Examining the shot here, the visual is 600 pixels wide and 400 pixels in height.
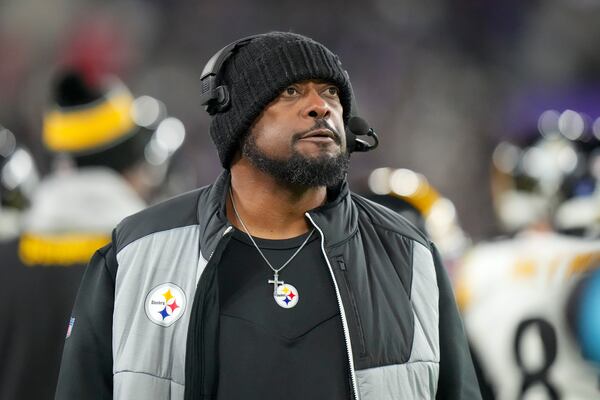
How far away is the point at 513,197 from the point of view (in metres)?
3.62

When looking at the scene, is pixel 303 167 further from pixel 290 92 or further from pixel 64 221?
pixel 64 221

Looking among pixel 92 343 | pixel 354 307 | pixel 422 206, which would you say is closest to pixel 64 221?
pixel 422 206

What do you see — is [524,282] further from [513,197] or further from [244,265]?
[244,265]

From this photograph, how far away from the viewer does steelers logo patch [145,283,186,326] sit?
142cm

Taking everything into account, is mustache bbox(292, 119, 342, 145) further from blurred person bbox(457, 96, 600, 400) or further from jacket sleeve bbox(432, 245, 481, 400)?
blurred person bbox(457, 96, 600, 400)

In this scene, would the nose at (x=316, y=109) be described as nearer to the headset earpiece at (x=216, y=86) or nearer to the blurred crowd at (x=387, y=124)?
the headset earpiece at (x=216, y=86)

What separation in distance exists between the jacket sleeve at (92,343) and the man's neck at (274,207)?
229mm

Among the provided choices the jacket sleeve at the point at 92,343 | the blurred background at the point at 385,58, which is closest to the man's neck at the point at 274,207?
the jacket sleeve at the point at 92,343

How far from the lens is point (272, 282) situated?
58.2 inches

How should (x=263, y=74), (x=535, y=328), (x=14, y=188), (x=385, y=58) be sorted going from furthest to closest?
(x=385, y=58) < (x=14, y=188) < (x=535, y=328) < (x=263, y=74)

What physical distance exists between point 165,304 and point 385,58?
4.49 metres

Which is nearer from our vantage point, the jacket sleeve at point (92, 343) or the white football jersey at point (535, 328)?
the jacket sleeve at point (92, 343)

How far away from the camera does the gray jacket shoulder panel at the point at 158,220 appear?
4.92 ft

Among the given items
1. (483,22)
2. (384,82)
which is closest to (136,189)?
(384,82)
